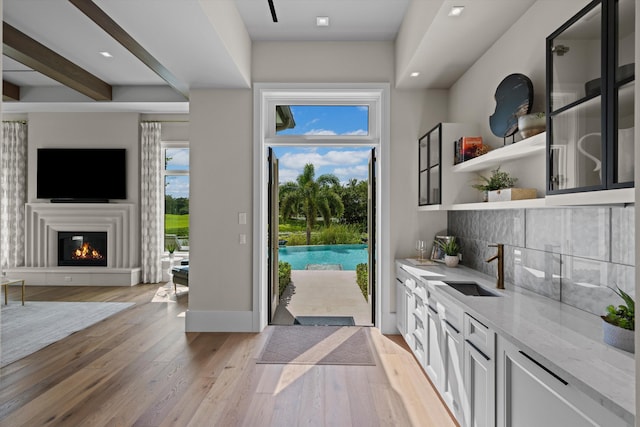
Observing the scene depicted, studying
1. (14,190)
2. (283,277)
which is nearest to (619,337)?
(283,277)

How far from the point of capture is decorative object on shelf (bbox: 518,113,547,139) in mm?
2258

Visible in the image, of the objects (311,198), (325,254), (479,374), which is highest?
(311,198)

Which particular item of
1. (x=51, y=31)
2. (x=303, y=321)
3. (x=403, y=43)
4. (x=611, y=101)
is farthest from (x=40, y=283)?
(x=611, y=101)

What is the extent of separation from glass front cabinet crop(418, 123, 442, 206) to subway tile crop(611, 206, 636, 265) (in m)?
1.66

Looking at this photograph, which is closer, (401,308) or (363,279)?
(401,308)

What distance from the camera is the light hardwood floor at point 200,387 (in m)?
2.49

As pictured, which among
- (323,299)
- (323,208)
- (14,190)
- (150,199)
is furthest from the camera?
(323,208)

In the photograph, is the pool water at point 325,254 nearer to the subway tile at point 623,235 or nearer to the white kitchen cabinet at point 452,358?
the white kitchen cabinet at point 452,358

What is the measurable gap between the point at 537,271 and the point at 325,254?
9.17 metres

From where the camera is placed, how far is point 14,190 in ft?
22.2

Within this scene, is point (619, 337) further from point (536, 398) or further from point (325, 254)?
point (325, 254)

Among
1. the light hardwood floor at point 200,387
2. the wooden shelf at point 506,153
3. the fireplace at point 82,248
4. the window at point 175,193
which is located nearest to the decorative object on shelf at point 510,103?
the wooden shelf at point 506,153

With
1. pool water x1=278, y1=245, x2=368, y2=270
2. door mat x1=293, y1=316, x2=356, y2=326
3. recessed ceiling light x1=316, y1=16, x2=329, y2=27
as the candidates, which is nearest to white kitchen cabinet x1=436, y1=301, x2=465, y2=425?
door mat x1=293, y1=316, x2=356, y2=326

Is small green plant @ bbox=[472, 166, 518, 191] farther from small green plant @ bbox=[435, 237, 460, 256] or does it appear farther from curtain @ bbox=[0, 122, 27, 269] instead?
curtain @ bbox=[0, 122, 27, 269]
